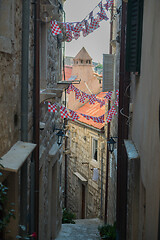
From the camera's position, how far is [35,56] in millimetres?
6305

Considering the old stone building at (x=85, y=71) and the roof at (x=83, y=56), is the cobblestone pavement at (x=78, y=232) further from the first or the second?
the roof at (x=83, y=56)

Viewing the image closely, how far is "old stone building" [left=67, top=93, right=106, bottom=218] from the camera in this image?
1513cm

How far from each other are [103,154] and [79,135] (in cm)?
405

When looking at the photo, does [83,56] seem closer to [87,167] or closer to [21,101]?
[87,167]

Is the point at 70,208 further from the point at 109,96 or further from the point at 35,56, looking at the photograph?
the point at 35,56

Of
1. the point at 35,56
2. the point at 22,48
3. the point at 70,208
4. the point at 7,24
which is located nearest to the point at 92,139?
the point at 70,208

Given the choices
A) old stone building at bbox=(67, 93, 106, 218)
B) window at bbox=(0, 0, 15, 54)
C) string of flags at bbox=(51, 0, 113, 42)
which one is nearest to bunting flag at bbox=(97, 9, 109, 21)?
string of flags at bbox=(51, 0, 113, 42)

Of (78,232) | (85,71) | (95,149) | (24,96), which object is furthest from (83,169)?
(24,96)

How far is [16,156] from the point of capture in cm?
431

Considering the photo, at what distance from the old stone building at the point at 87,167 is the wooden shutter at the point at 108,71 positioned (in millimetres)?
3276

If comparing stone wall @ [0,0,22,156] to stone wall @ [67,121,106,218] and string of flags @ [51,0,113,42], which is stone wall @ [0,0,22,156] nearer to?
string of flags @ [51,0,113,42]

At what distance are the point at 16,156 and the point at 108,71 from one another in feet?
25.7

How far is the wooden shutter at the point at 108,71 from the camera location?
11.6m

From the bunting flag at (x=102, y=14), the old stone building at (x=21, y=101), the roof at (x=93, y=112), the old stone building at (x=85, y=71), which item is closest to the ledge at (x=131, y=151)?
the old stone building at (x=21, y=101)
